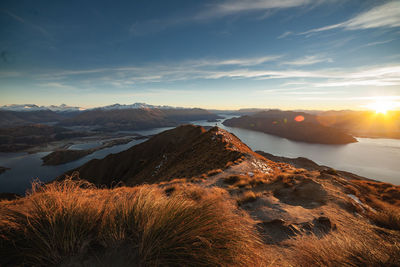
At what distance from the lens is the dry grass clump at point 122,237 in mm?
2004

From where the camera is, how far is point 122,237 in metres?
2.29

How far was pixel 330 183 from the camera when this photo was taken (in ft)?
27.2

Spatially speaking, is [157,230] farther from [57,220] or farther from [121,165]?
[121,165]

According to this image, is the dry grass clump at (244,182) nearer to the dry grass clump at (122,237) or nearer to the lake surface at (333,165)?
the dry grass clump at (122,237)

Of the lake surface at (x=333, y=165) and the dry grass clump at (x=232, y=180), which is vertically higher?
the dry grass clump at (x=232, y=180)

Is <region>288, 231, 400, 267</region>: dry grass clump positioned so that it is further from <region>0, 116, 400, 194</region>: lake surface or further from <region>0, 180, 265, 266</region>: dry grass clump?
<region>0, 116, 400, 194</region>: lake surface

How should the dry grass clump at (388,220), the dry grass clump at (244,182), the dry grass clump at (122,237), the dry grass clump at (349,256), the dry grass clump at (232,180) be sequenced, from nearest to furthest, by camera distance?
the dry grass clump at (122,237)
the dry grass clump at (349,256)
the dry grass clump at (388,220)
the dry grass clump at (244,182)
the dry grass clump at (232,180)

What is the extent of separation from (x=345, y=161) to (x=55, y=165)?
189 metres

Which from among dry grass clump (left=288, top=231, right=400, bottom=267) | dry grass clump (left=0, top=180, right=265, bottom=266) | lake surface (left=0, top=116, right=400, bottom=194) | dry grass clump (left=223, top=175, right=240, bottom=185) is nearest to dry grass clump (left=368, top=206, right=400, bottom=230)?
dry grass clump (left=288, top=231, right=400, bottom=267)

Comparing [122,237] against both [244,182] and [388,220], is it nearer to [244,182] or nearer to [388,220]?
[388,220]

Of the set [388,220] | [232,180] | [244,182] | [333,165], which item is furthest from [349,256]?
[333,165]

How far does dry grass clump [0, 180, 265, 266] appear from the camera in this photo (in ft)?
6.57

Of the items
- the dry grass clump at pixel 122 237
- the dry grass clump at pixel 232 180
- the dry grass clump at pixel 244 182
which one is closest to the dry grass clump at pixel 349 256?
the dry grass clump at pixel 122 237

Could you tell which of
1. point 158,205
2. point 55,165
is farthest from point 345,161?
point 55,165
